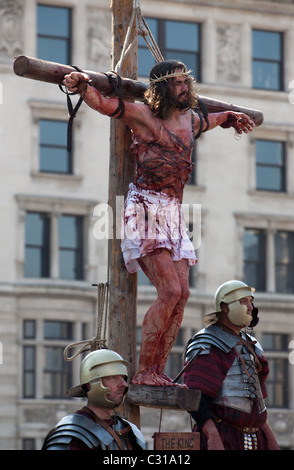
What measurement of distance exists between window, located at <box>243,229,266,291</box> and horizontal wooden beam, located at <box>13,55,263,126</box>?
1076 inches

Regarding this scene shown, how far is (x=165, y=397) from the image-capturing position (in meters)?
9.55

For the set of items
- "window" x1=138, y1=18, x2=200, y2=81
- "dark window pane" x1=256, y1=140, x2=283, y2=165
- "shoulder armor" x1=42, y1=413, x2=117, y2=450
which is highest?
"window" x1=138, y1=18, x2=200, y2=81

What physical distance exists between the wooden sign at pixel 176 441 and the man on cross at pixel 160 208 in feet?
1.36

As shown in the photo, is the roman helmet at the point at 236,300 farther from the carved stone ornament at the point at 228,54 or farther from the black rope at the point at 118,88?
the carved stone ornament at the point at 228,54

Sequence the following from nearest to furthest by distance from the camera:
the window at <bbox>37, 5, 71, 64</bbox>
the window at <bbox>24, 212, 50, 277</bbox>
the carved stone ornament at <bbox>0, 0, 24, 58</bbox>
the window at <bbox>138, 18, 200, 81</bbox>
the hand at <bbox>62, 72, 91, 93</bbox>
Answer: the hand at <bbox>62, 72, 91, 93</bbox>
the window at <bbox>24, 212, 50, 277</bbox>
the carved stone ornament at <bbox>0, 0, 24, 58</bbox>
the window at <bbox>37, 5, 71, 64</bbox>
the window at <bbox>138, 18, 200, 81</bbox>

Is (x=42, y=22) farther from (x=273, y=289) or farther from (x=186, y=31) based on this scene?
(x=273, y=289)

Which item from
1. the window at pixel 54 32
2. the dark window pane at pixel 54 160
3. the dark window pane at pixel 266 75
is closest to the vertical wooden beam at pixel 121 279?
the dark window pane at pixel 54 160

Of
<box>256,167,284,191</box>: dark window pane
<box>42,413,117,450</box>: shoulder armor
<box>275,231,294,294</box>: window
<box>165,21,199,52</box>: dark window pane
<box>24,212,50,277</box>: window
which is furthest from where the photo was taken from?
<box>256,167,284,191</box>: dark window pane

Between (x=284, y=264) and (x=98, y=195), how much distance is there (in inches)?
238

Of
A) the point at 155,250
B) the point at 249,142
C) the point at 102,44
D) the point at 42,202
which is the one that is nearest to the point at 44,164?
the point at 42,202

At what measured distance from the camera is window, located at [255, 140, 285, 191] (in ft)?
127

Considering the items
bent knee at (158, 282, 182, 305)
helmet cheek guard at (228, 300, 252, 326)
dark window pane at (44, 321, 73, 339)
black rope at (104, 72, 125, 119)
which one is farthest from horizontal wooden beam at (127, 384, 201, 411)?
dark window pane at (44, 321, 73, 339)

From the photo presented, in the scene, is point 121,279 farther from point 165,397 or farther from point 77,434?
point 77,434

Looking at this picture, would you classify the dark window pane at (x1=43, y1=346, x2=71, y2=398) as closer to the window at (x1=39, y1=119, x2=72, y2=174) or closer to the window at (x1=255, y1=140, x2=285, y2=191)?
the window at (x1=39, y1=119, x2=72, y2=174)
